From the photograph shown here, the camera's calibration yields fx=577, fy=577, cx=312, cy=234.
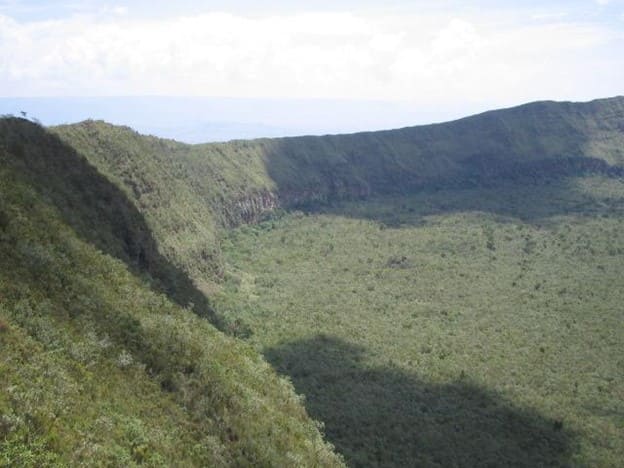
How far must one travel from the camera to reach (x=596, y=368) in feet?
176

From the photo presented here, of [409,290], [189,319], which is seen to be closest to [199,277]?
[409,290]

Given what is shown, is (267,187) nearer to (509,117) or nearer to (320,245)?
(320,245)

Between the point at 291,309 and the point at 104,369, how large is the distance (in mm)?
45308

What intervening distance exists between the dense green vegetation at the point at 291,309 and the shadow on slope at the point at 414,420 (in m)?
0.20

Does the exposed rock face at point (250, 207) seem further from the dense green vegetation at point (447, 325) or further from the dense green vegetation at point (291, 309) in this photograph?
the dense green vegetation at point (447, 325)

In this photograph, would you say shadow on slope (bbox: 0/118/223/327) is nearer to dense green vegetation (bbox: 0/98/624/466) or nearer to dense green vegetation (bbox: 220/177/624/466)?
dense green vegetation (bbox: 0/98/624/466)

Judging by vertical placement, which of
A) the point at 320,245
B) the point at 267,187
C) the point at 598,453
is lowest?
the point at 598,453

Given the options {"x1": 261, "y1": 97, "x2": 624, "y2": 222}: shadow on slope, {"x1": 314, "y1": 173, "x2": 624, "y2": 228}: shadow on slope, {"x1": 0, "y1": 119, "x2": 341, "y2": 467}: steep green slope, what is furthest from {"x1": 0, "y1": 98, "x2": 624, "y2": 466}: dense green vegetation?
{"x1": 261, "y1": 97, "x2": 624, "y2": 222}: shadow on slope

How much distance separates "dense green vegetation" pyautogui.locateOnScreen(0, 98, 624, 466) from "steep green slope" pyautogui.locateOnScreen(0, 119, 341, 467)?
0.11m

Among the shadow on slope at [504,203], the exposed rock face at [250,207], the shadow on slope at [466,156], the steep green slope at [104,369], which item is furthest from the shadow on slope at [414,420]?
the shadow on slope at [466,156]

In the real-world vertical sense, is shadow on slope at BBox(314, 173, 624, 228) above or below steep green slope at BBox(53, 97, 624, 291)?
Answer: below

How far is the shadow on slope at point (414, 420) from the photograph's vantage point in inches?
1523

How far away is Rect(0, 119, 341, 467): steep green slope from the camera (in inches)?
694

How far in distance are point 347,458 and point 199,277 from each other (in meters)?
38.5
